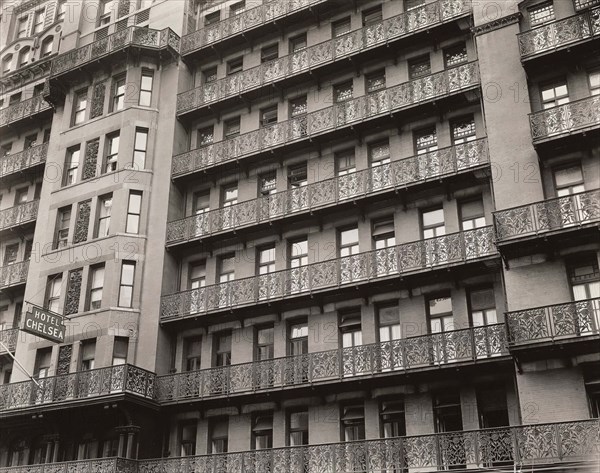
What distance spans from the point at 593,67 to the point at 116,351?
2007 cm

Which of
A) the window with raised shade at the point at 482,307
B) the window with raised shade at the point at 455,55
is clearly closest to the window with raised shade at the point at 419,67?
the window with raised shade at the point at 455,55

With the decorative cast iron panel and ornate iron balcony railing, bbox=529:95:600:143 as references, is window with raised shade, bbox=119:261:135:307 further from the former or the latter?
ornate iron balcony railing, bbox=529:95:600:143

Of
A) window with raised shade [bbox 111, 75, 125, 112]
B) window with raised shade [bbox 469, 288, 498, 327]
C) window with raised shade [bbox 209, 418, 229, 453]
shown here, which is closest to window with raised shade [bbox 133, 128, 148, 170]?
window with raised shade [bbox 111, 75, 125, 112]

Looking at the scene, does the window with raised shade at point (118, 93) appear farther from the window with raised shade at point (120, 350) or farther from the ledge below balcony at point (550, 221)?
the ledge below balcony at point (550, 221)

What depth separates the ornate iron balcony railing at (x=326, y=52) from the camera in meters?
27.8

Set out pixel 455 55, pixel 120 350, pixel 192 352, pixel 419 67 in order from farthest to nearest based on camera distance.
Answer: pixel 192 352 < pixel 419 67 < pixel 120 350 < pixel 455 55

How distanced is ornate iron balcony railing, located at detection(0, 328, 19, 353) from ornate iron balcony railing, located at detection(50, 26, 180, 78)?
12083 millimetres

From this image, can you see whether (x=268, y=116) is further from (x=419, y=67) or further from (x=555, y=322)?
(x=555, y=322)

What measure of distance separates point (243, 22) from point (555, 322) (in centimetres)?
1971

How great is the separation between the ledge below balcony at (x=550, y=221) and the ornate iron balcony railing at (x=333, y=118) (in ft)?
18.6

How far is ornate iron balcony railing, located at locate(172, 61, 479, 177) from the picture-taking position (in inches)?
1043

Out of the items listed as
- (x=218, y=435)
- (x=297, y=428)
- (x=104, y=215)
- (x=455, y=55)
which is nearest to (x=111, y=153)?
(x=104, y=215)

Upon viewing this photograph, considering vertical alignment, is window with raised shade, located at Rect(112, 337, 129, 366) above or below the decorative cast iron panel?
below

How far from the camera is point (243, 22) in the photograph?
32.8 metres
